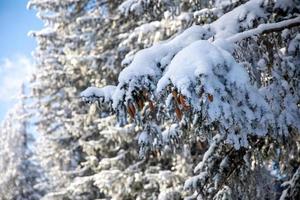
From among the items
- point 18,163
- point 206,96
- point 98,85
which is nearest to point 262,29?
point 206,96

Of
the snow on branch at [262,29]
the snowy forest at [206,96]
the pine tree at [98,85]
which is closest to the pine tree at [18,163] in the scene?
the pine tree at [98,85]

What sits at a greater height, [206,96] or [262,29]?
[262,29]

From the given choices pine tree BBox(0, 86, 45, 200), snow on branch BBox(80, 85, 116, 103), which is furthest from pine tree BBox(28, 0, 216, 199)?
pine tree BBox(0, 86, 45, 200)

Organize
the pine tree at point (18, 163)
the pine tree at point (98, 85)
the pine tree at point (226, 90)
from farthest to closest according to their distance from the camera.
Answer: the pine tree at point (18, 163) < the pine tree at point (98, 85) < the pine tree at point (226, 90)

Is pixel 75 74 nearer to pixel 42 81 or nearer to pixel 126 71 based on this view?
pixel 42 81

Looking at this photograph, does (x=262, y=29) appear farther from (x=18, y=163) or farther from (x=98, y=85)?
(x=18, y=163)

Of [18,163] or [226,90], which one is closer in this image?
[226,90]

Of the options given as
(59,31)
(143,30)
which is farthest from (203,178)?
(59,31)

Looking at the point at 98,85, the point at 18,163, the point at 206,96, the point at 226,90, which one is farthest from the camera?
the point at 18,163

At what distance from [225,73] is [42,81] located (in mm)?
14905

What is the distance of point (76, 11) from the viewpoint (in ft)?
43.5

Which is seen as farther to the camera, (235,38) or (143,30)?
(143,30)

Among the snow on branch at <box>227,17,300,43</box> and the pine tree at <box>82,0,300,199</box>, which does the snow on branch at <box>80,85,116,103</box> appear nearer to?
the pine tree at <box>82,0,300,199</box>

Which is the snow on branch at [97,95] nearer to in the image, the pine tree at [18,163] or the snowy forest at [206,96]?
the snowy forest at [206,96]
